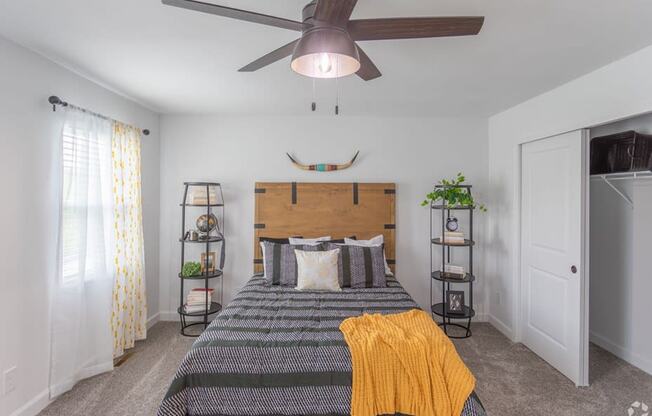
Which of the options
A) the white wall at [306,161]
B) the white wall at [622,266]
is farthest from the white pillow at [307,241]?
the white wall at [622,266]

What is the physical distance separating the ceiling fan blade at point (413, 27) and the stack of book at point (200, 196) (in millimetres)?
2623

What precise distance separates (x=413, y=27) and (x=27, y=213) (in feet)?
8.62

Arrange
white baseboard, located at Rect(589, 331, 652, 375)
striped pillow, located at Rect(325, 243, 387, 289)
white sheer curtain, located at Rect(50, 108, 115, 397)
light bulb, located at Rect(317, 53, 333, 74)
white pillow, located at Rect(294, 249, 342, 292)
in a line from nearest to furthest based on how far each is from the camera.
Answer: light bulb, located at Rect(317, 53, 333, 74) < white sheer curtain, located at Rect(50, 108, 115, 397) < white baseboard, located at Rect(589, 331, 652, 375) < white pillow, located at Rect(294, 249, 342, 292) < striped pillow, located at Rect(325, 243, 387, 289)

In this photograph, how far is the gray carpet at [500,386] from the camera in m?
2.43

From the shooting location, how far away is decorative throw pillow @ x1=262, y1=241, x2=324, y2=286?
327cm

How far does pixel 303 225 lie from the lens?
402cm

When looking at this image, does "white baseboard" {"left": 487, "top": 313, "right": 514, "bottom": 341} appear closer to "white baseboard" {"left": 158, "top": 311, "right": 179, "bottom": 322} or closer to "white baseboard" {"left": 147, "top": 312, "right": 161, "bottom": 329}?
"white baseboard" {"left": 158, "top": 311, "right": 179, "bottom": 322}

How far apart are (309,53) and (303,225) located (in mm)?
2738

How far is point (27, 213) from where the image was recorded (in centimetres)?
230

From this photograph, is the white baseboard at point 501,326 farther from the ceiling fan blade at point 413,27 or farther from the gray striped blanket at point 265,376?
the ceiling fan blade at point 413,27

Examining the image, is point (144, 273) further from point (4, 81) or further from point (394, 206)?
point (394, 206)

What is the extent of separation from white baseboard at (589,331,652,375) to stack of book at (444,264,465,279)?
1.41m

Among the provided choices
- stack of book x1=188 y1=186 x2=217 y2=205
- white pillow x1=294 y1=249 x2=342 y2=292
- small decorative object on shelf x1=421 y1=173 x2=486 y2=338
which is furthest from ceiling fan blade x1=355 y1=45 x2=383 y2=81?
stack of book x1=188 y1=186 x2=217 y2=205

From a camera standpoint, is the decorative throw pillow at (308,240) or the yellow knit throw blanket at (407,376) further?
the decorative throw pillow at (308,240)
